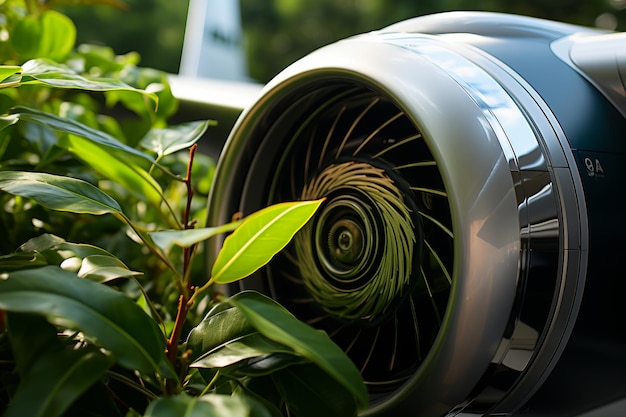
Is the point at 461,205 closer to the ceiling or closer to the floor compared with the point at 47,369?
closer to the ceiling

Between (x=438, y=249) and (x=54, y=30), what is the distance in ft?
1.85

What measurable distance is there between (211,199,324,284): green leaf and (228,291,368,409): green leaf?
0.04m

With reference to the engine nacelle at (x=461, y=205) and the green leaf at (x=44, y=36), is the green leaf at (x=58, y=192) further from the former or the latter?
the green leaf at (x=44, y=36)

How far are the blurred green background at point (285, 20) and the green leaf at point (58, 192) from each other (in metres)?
4.16

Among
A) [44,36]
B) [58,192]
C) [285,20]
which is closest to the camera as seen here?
[58,192]

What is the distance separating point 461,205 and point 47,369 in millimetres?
257

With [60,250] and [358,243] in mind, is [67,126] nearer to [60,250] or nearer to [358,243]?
[60,250]

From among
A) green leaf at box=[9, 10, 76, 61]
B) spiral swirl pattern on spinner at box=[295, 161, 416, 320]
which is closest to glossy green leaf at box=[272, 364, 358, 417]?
spiral swirl pattern on spinner at box=[295, 161, 416, 320]

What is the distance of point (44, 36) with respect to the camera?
2.77ft

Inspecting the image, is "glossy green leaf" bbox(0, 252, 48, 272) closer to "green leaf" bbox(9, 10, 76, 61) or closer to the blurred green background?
"green leaf" bbox(9, 10, 76, 61)

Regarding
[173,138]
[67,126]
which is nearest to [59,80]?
[67,126]

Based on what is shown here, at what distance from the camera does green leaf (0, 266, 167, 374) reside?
35 cm

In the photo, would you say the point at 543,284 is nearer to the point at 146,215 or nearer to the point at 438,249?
the point at 438,249

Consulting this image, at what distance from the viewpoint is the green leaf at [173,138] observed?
627 mm
